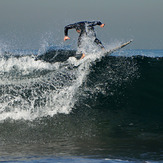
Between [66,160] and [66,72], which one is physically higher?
[66,72]

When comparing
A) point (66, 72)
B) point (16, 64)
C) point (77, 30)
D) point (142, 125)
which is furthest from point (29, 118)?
point (16, 64)

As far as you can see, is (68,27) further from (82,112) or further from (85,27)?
(82,112)

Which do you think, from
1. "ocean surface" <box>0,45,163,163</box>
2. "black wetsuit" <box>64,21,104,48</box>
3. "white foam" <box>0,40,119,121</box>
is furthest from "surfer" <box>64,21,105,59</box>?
"ocean surface" <box>0,45,163,163</box>

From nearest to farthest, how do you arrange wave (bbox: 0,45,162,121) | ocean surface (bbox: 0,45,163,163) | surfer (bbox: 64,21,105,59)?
ocean surface (bbox: 0,45,163,163), wave (bbox: 0,45,162,121), surfer (bbox: 64,21,105,59)

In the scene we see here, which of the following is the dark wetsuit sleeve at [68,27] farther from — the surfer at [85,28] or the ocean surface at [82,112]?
the ocean surface at [82,112]

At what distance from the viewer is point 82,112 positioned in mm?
8305

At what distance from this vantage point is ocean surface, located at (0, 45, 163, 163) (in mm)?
5035

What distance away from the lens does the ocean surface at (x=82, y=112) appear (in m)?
5.04

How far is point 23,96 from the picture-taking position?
968 cm

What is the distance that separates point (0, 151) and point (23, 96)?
4.63 meters

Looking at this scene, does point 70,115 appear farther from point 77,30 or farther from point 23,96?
point 77,30

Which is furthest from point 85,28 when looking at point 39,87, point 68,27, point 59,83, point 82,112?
point 82,112

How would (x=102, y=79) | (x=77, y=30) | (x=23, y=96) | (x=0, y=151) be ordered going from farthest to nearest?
(x=77, y=30) < (x=102, y=79) < (x=23, y=96) < (x=0, y=151)

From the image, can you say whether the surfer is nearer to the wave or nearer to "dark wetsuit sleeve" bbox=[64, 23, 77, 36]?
"dark wetsuit sleeve" bbox=[64, 23, 77, 36]
